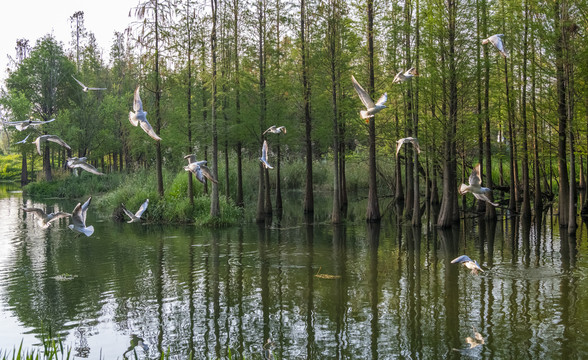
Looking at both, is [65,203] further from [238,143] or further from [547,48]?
[547,48]

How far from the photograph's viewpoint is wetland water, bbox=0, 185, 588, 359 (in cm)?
997

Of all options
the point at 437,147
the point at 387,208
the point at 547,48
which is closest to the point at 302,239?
the point at 437,147

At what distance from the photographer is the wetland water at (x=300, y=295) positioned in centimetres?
997

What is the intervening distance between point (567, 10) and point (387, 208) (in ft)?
59.2

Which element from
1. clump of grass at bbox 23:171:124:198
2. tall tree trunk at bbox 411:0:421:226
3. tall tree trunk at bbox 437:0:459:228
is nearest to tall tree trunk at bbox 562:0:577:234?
tall tree trunk at bbox 437:0:459:228

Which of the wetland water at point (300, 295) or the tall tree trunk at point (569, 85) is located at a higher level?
the tall tree trunk at point (569, 85)

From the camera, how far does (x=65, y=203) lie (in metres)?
41.0

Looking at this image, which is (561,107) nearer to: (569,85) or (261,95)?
(569,85)

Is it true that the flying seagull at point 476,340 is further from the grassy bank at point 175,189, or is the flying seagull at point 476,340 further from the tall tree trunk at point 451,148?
the grassy bank at point 175,189

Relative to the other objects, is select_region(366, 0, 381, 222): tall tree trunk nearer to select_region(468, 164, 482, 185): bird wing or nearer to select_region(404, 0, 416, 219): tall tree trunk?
select_region(404, 0, 416, 219): tall tree trunk

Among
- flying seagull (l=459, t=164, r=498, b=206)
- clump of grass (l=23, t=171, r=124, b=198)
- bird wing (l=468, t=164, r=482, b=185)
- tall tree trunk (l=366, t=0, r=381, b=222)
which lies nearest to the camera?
flying seagull (l=459, t=164, r=498, b=206)

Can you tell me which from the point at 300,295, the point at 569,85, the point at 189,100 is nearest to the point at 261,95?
the point at 189,100

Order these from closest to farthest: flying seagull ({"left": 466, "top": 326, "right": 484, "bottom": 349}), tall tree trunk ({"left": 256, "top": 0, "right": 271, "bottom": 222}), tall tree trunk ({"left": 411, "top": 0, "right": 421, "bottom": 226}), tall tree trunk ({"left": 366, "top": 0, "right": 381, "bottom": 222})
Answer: flying seagull ({"left": 466, "top": 326, "right": 484, "bottom": 349}) < tall tree trunk ({"left": 411, "top": 0, "right": 421, "bottom": 226}) < tall tree trunk ({"left": 366, "top": 0, "right": 381, "bottom": 222}) < tall tree trunk ({"left": 256, "top": 0, "right": 271, "bottom": 222})

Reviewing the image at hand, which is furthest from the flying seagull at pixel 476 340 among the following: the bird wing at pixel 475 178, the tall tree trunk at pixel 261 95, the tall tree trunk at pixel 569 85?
the tall tree trunk at pixel 261 95
